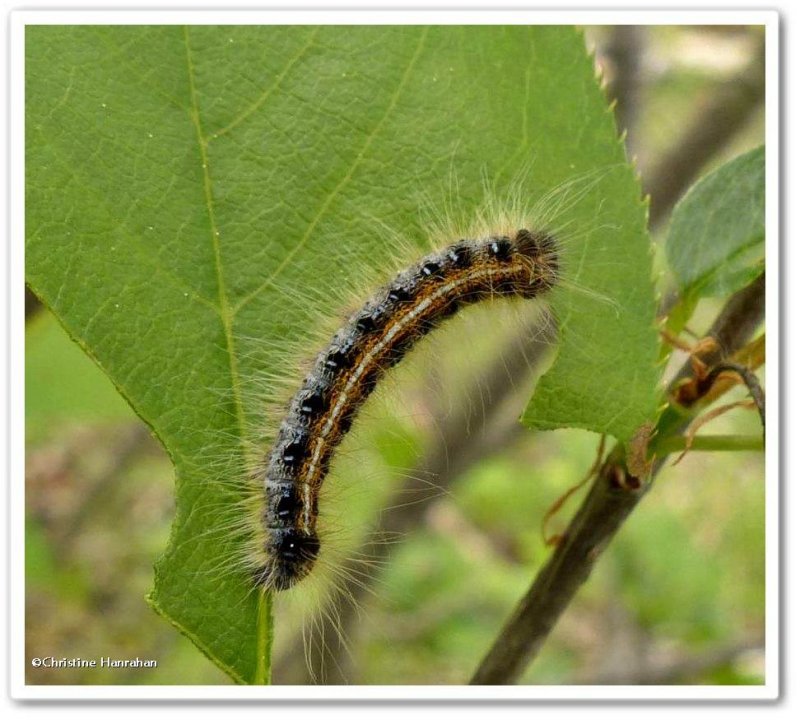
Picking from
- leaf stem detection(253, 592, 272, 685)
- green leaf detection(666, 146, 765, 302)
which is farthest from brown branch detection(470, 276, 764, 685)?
leaf stem detection(253, 592, 272, 685)

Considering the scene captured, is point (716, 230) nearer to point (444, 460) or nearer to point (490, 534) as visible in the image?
point (444, 460)

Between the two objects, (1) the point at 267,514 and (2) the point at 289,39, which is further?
(1) the point at 267,514

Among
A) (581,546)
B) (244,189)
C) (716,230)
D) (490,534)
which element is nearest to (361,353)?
(244,189)

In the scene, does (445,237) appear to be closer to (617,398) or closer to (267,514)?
(617,398)

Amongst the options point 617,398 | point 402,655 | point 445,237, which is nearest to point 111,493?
point 402,655

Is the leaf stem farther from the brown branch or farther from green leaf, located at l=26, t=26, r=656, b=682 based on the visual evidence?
the brown branch

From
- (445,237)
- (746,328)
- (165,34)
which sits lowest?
(746,328)
